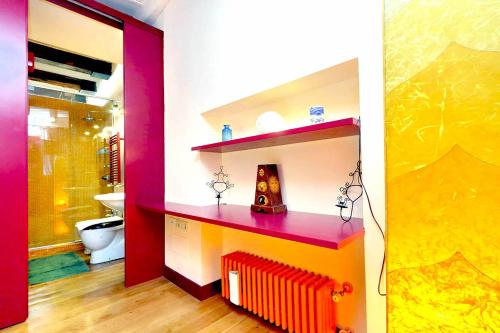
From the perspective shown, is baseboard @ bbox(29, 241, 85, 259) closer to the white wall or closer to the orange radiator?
the white wall

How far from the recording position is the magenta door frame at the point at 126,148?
170cm

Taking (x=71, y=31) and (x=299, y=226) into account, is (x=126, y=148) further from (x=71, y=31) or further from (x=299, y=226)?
(x=299, y=226)

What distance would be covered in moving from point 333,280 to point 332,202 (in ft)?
1.51

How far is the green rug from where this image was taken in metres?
2.40

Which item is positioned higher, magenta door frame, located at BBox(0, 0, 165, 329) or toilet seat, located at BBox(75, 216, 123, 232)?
magenta door frame, located at BBox(0, 0, 165, 329)

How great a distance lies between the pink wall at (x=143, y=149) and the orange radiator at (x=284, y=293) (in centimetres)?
97

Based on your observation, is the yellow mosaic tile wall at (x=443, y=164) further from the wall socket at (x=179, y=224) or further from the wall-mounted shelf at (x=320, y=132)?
the wall socket at (x=179, y=224)

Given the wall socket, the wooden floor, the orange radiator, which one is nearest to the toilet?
the wooden floor

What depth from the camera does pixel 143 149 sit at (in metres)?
2.36

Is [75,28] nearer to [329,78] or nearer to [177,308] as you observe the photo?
[329,78]

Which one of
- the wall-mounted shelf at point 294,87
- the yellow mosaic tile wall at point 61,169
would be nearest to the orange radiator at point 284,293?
the wall-mounted shelf at point 294,87

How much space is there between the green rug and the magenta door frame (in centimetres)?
80

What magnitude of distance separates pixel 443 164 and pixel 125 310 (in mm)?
2246

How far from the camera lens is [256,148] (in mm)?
1844
